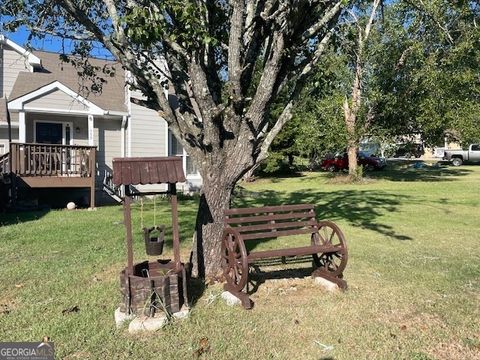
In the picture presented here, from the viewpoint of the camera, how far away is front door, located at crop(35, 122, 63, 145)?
1509cm

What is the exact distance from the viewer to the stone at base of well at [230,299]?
15.9 feet

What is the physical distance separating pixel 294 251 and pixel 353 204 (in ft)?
31.1

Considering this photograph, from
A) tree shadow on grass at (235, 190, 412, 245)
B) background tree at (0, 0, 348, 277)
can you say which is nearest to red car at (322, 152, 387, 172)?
tree shadow on grass at (235, 190, 412, 245)

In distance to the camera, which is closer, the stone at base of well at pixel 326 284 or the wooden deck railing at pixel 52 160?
the stone at base of well at pixel 326 284

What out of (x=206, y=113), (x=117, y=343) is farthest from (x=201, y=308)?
(x=206, y=113)

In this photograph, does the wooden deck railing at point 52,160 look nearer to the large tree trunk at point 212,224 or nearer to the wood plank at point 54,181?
the wood plank at point 54,181

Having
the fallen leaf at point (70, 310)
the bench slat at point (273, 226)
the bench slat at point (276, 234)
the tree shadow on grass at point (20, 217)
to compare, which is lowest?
the fallen leaf at point (70, 310)

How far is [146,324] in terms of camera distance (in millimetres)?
4145

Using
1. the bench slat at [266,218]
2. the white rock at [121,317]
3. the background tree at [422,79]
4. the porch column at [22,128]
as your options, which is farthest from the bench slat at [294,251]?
the background tree at [422,79]

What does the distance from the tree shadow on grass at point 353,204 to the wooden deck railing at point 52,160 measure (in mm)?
5086

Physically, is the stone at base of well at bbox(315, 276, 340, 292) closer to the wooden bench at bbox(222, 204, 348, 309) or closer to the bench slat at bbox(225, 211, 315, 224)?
the wooden bench at bbox(222, 204, 348, 309)

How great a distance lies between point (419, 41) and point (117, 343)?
22820 millimetres

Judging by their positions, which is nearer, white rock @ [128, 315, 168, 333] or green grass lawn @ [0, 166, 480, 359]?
green grass lawn @ [0, 166, 480, 359]

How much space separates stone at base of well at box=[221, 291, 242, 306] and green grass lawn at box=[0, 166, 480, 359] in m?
0.11
